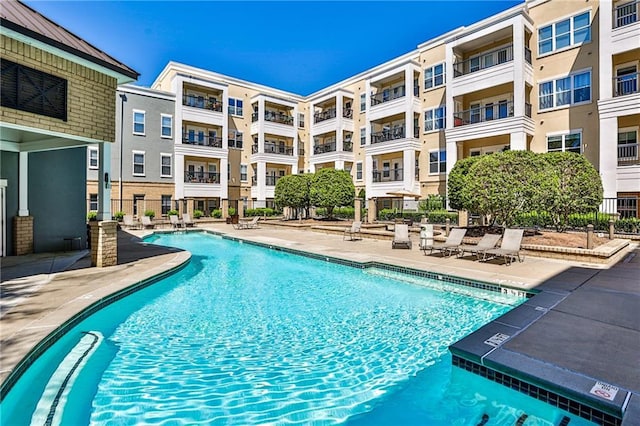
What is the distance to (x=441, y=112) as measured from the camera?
2705cm

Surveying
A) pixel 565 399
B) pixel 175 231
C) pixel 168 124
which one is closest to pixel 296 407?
pixel 565 399

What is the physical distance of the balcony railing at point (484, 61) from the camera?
2306 cm

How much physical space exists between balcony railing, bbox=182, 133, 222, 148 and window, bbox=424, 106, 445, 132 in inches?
737

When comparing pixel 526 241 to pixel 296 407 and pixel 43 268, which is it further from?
pixel 43 268

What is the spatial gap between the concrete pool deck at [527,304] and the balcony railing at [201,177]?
21271mm

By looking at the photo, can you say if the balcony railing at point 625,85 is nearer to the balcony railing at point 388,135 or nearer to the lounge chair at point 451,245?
the balcony railing at point 388,135

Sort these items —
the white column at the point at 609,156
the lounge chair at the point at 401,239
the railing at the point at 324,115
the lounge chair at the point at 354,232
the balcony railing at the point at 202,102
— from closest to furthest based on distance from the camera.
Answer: the lounge chair at the point at 401,239 → the lounge chair at the point at 354,232 → the white column at the point at 609,156 → the balcony railing at the point at 202,102 → the railing at the point at 324,115

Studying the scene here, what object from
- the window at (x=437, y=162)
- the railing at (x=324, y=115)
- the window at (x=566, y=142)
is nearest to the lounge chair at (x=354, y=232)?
the window at (x=437, y=162)

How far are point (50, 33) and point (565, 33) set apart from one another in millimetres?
25504

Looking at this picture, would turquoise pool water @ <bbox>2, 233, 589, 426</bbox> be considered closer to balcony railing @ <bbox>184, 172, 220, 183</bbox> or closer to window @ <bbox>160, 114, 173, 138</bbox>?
balcony railing @ <bbox>184, 172, 220, 183</bbox>

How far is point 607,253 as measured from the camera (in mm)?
9594

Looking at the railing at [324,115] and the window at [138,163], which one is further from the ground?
the railing at [324,115]

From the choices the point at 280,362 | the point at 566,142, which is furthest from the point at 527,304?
the point at 566,142

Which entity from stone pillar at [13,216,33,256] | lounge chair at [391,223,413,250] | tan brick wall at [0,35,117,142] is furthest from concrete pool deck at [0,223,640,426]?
tan brick wall at [0,35,117,142]
